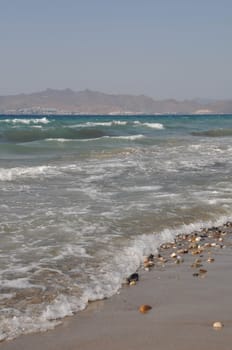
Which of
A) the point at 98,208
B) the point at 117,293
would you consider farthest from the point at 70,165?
the point at 117,293

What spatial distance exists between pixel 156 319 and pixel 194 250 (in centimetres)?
289

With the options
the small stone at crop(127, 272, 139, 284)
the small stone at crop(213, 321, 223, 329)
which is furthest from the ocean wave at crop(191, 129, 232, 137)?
the small stone at crop(213, 321, 223, 329)

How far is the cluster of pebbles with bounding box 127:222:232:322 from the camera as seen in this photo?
261 inches

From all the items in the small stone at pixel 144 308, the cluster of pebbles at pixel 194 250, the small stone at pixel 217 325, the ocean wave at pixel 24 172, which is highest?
the ocean wave at pixel 24 172

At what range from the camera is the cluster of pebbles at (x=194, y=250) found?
261 inches

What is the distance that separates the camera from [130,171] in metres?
15.8

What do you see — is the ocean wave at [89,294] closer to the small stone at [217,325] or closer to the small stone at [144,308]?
A: the small stone at [144,308]

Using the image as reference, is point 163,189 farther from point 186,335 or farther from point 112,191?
point 186,335

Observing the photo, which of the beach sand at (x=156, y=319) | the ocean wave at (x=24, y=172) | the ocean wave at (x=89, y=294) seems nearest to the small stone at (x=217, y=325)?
the beach sand at (x=156, y=319)

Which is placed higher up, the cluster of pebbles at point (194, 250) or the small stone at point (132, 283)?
the small stone at point (132, 283)

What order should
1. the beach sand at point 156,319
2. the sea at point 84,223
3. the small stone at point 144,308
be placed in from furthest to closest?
the sea at point 84,223 → the small stone at point 144,308 → the beach sand at point 156,319

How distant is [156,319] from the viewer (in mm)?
4734

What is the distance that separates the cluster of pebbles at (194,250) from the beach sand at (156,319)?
0.91ft

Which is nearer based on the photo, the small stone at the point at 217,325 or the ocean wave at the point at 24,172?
the small stone at the point at 217,325
